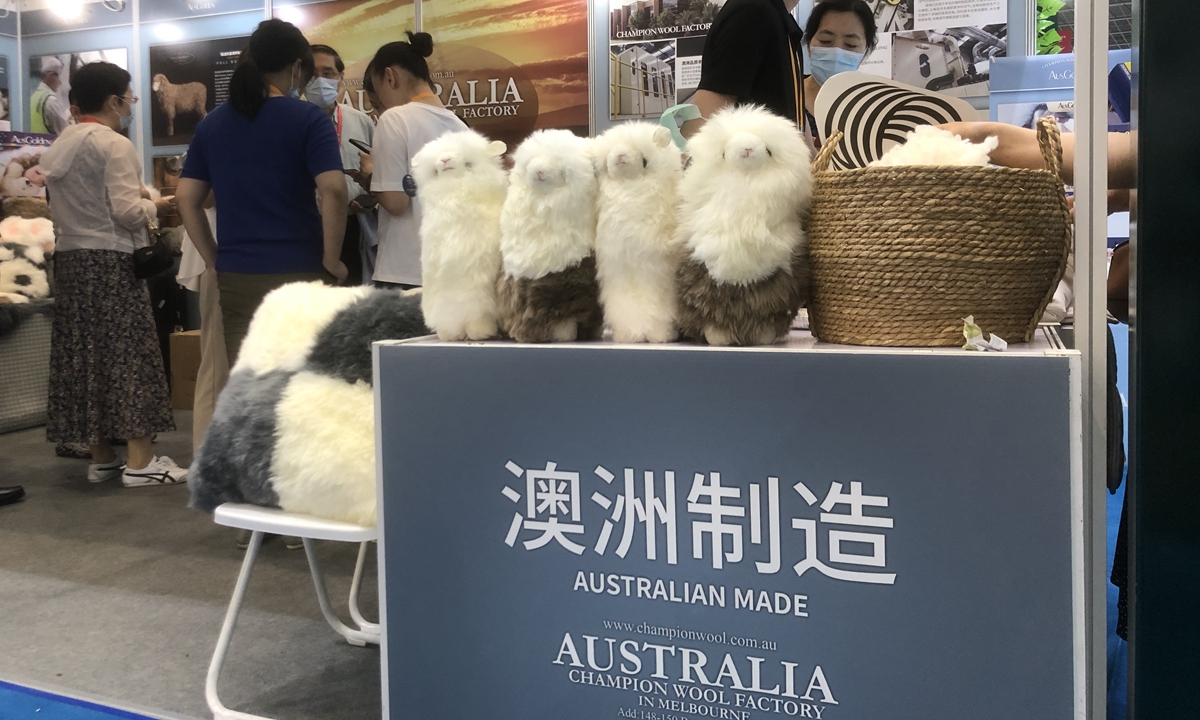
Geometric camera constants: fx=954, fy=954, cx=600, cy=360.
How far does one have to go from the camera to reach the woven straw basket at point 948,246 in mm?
1039

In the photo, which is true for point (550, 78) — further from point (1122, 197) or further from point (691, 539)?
point (691, 539)

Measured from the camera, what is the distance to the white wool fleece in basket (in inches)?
42.3

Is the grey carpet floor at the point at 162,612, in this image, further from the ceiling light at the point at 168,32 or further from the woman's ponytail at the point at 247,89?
the ceiling light at the point at 168,32

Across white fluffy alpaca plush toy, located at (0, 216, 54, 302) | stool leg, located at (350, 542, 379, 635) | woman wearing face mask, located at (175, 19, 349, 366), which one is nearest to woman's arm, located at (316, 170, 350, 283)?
woman wearing face mask, located at (175, 19, 349, 366)

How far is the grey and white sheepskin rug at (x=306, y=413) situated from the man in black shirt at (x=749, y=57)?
74 cm

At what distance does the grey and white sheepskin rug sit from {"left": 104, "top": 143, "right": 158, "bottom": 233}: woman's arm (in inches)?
80.7

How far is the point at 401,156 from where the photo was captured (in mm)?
2627

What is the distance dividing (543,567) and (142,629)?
1.38m

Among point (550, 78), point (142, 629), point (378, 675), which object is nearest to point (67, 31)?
point (550, 78)

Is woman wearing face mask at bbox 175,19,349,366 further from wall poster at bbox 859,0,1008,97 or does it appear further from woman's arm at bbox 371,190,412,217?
wall poster at bbox 859,0,1008,97

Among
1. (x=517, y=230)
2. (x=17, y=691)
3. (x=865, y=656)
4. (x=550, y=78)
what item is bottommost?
(x=17, y=691)

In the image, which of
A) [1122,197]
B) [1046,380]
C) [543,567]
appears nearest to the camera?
[1046,380]

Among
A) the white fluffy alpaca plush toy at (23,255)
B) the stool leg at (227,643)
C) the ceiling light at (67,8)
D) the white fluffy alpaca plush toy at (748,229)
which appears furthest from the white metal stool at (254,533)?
the ceiling light at (67,8)

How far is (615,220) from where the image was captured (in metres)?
1.19
